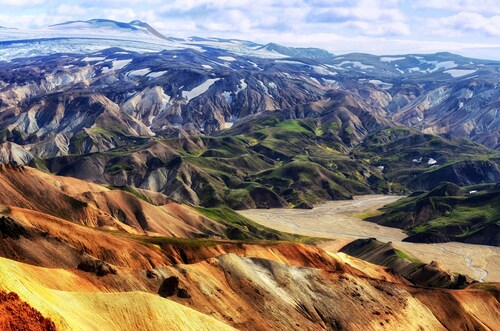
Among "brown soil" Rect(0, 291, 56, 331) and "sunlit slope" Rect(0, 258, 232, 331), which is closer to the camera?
"brown soil" Rect(0, 291, 56, 331)

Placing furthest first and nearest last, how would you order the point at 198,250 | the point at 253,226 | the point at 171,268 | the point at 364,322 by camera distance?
the point at 253,226 → the point at 198,250 → the point at 364,322 → the point at 171,268

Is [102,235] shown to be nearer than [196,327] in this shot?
No

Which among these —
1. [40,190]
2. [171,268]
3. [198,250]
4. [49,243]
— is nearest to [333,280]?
[198,250]

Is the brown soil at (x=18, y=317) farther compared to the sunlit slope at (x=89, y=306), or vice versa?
the sunlit slope at (x=89, y=306)

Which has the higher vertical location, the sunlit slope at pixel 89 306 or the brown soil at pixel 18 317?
the brown soil at pixel 18 317

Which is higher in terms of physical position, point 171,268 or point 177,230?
point 171,268

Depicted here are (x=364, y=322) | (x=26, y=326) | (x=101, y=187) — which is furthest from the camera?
(x=101, y=187)

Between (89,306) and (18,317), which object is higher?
(18,317)

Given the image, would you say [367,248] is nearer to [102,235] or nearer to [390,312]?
[390,312]

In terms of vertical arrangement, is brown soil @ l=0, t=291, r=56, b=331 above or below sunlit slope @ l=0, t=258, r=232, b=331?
above

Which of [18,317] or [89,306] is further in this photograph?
[89,306]

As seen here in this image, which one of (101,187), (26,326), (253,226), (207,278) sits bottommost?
(253,226)
